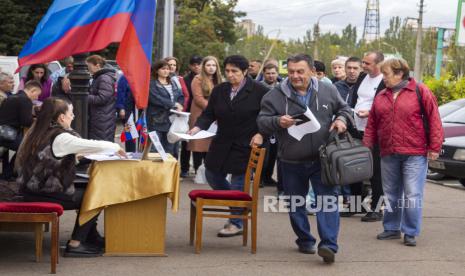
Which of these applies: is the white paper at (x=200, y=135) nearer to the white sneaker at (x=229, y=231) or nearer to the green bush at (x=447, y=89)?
the white sneaker at (x=229, y=231)

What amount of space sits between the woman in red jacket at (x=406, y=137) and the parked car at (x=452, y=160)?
18.6 ft

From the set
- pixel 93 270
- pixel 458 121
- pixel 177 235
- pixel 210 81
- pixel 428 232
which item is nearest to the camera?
pixel 93 270

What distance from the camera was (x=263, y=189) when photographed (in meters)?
12.7

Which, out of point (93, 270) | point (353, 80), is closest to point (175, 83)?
point (353, 80)

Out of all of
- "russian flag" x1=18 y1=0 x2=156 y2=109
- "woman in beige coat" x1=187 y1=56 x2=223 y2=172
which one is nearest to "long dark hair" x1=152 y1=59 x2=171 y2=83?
"woman in beige coat" x1=187 y1=56 x2=223 y2=172

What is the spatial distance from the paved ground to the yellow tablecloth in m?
0.53

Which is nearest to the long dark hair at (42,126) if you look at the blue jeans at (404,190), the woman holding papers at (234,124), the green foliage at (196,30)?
the woman holding papers at (234,124)

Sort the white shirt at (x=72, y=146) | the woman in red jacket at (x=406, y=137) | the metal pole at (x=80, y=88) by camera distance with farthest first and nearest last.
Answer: the metal pole at (x=80, y=88) → the woman in red jacket at (x=406, y=137) → the white shirt at (x=72, y=146)

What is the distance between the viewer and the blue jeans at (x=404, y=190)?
28.1 ft

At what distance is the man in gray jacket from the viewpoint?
758 cm

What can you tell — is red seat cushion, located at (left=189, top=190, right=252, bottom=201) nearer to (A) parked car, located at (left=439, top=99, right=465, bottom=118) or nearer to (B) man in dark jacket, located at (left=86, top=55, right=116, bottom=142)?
(B) man in dark jacket, located at (left=86, top=55, right=116, bottom=142)

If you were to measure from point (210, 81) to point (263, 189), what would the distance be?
184cm

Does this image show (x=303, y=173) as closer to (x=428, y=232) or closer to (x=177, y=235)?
(x=177, y=235)

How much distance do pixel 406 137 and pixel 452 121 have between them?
8.42 m
